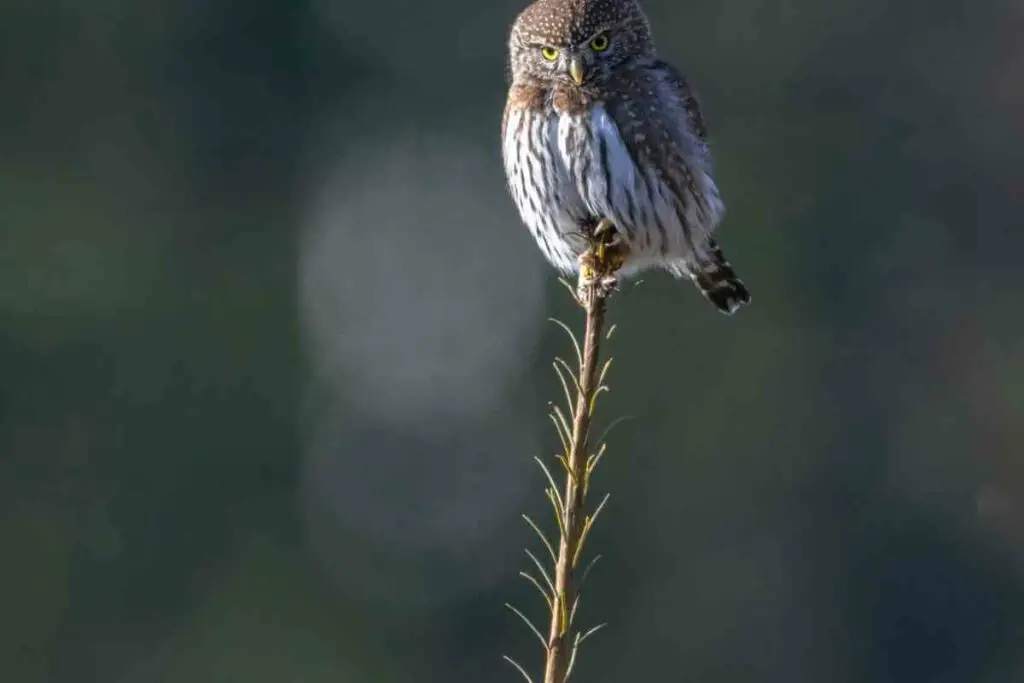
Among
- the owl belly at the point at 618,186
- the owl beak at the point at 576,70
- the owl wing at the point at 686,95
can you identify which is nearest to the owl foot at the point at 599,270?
the owl belly at the point at 618,186

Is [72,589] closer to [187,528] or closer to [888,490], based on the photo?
[187,528]

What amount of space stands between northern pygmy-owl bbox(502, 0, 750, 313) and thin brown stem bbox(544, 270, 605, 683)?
5.93 ft

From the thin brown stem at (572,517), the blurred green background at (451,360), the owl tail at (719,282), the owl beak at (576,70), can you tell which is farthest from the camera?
the blurred green background at (451,360)

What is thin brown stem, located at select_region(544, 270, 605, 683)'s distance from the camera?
9.82 ft

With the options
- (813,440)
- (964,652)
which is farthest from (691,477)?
(964,652)

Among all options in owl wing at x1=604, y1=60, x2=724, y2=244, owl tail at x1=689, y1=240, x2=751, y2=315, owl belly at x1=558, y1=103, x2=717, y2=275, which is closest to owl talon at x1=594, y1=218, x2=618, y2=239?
owl belly at x1=558, y1=103, x2=717, y2=275

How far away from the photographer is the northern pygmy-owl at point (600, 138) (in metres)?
5.19

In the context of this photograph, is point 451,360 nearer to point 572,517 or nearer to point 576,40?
point 576,40

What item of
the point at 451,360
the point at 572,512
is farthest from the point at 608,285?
the point at 451,360

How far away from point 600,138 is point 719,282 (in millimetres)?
1141

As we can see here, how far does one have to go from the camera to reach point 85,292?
1970 centimetres

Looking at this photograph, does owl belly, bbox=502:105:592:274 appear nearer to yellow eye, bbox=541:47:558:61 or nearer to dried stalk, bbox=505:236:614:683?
yellow eye, bbox=541:47:558:61

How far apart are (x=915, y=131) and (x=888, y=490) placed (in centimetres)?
410

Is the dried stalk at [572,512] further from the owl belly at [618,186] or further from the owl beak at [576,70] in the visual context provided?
the owl beak at [576,70]
